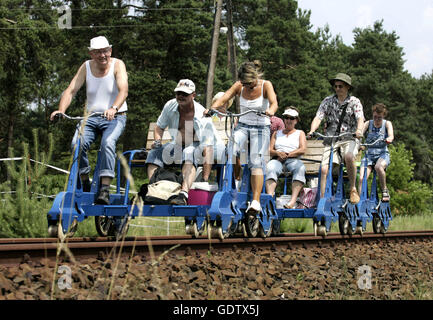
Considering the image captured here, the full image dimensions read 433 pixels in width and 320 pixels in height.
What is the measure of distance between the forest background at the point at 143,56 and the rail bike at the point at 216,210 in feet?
69.4

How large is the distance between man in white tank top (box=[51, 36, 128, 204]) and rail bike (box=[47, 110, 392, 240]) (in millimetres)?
148

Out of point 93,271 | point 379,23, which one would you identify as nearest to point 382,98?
point 379,23

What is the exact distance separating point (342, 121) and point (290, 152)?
922mm

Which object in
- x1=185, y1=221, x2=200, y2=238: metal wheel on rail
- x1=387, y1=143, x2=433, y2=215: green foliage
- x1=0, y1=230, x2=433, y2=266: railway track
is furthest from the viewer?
x1=387, y1=143, x2=433, y2=215: green foliage

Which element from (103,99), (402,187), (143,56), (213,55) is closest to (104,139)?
(103,99)

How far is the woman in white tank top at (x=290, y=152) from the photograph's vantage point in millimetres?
10125

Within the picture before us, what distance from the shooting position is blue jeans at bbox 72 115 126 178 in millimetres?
7418

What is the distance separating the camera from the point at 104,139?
7.43 m

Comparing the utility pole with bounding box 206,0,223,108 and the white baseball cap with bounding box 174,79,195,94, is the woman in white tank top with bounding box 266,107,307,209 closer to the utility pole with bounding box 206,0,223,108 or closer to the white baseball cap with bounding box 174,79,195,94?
the white baseball cap with bounding box 174,79,195,94

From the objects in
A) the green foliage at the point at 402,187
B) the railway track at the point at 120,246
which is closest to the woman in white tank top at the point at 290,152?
the railway track at the point at 120,246

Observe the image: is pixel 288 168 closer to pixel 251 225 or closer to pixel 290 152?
pixel 290 152

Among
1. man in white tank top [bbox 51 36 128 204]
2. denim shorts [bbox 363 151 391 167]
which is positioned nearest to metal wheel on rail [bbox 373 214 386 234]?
denim shorts [bbox 363 151 391 167]
